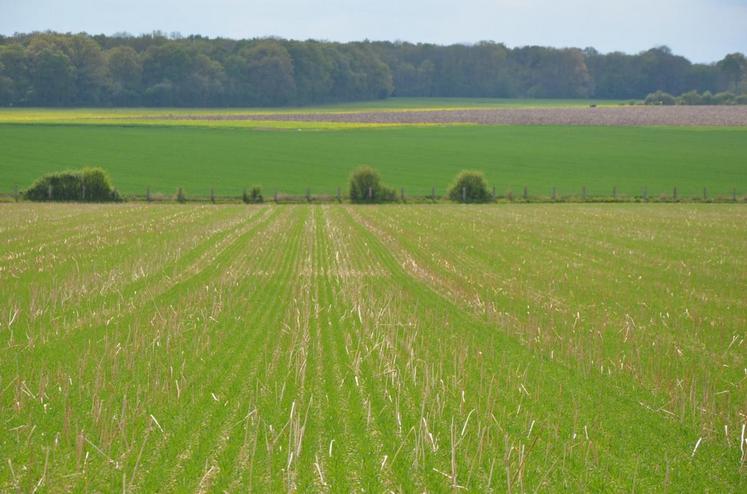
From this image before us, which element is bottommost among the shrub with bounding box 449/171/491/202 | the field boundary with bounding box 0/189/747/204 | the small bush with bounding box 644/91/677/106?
the field boundary with bounding box 0/189/747/204

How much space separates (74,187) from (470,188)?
23.1 metres

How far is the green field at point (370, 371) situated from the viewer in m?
9.15

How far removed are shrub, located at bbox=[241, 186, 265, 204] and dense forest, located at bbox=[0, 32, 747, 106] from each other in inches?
3016

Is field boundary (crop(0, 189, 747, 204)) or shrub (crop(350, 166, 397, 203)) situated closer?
field boundary (crop(0, 189, 747, 204))

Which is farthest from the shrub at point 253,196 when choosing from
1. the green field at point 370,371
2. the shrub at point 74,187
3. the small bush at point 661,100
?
the small bush at point 661,100

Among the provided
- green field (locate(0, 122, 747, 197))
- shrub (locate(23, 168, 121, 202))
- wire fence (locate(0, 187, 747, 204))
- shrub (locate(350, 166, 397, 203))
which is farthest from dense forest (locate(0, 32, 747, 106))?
shrub (locate(350, 166, 397, 203))

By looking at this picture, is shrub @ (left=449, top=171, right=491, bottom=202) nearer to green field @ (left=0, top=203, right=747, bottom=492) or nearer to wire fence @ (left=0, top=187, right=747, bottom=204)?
wire fence @ (left=0, top=187, right=747, bottom=204)

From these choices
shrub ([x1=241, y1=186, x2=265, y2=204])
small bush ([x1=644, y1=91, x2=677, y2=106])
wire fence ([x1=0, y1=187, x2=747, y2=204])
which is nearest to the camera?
wire fence ([x1=0, y1=187, x2=747, y2=204])

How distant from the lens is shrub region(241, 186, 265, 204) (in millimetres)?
54719

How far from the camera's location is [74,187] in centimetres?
5397

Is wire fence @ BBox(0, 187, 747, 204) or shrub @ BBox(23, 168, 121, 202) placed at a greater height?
shrub @ BBox(23, 168, 121, 202)

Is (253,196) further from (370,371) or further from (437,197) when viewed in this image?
(370,371)

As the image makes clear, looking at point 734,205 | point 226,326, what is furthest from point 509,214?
point 226,326

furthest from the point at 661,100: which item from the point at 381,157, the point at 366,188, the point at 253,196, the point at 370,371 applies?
the point at 370,371
